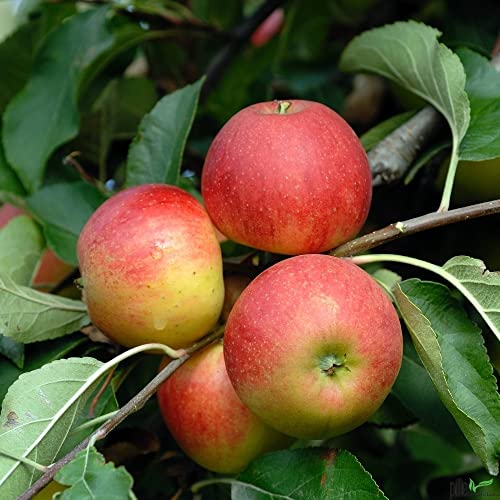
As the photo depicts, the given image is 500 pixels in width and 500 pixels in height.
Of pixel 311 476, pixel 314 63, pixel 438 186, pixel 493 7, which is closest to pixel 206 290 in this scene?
pixel 311 476

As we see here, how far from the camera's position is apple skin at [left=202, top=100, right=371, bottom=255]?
806 millimetres

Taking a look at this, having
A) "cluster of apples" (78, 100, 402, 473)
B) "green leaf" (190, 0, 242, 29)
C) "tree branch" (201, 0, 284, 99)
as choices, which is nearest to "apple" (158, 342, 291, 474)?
"cluster of apples" (78, 100, 402, 473)

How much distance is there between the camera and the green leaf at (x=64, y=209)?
Result: 44.0 inches

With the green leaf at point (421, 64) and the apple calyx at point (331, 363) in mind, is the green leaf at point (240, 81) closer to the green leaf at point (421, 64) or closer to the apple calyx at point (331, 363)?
the green leaf at point (421, 64)

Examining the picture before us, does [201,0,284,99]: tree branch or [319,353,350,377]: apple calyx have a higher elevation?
[319,353,350,377]: apple calyx

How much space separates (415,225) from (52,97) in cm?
67

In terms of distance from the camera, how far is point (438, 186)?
3.61 ft

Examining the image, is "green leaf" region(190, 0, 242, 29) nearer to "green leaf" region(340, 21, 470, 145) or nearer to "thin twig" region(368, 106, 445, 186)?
"green leaf" region(340, 21, 470, 145)

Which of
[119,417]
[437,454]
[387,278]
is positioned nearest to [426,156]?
[387,278]

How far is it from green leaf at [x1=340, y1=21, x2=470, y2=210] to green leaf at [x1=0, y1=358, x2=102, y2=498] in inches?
16.2

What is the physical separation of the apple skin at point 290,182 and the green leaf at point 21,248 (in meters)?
0.37

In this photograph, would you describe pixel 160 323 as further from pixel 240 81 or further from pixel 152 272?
pixel 240 81

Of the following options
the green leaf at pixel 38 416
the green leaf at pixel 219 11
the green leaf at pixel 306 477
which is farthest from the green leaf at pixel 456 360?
the green leaf at pixel 219 11

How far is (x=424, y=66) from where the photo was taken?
0.98m
